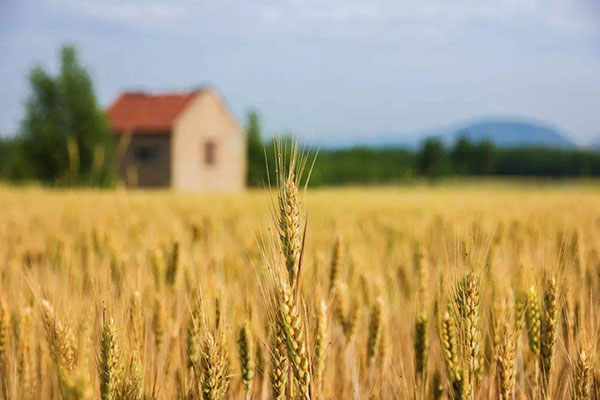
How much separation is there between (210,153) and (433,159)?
1229 centimetres

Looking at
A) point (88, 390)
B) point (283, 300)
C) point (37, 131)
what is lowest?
point (88, 390)

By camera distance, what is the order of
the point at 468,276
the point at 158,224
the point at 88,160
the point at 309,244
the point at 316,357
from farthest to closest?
the point at 88,160 → the point at 158,224 → the point at 309,244 → the point at 316,357 → the point at 468,276

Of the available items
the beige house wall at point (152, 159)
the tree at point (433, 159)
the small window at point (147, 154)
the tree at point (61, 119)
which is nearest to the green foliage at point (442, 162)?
the tree at point (433, 159)

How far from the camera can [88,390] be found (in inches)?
42.8

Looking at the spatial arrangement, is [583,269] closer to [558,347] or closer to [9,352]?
[558,347]

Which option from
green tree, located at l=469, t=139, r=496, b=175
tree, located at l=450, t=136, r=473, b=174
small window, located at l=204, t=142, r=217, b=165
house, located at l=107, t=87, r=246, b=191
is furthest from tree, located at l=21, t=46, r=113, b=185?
green tree, located at l=469, t=139, r=496, b=175

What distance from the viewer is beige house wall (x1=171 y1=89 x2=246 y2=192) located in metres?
32.2

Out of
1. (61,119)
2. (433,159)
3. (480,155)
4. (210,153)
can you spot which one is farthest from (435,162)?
(61,119)

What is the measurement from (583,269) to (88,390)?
2624 millimetres

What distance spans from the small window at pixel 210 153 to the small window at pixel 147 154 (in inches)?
122

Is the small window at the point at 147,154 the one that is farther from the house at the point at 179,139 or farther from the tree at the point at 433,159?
the tree at the point at 433,159

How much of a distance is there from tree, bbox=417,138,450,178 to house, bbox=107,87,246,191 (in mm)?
10604

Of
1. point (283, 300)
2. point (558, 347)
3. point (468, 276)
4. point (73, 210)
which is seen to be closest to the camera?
point (283, 300)

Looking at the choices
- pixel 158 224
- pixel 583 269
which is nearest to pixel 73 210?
pixel 158 224
